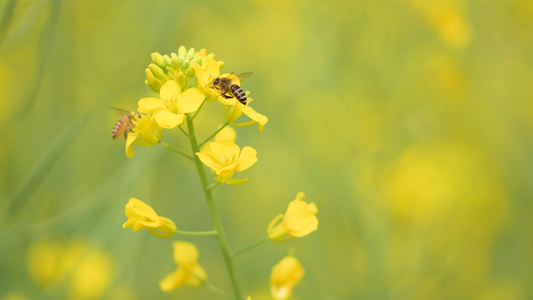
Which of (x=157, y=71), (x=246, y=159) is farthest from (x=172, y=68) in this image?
(x=246, y=159)

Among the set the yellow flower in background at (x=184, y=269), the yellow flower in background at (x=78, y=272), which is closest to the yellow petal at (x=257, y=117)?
the yellow flower in background at (x=184, y=269)

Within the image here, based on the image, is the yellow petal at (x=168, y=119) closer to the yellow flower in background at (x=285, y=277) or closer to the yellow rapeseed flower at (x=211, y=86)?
the yellow rapeseed flower at (x=211, y=86)

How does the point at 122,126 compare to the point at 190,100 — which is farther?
the point at 122,126

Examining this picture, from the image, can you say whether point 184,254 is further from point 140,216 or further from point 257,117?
point 257,117

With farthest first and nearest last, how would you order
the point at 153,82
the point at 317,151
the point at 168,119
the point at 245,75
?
1. the point at 317,151
2. the point at 245,75
3. the point at 153,82
4. the point at 168,119

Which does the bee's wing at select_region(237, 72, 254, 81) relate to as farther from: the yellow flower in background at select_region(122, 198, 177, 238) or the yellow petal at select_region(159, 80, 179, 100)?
the yellow flower in background at select_region(122, 198, 177, 238)

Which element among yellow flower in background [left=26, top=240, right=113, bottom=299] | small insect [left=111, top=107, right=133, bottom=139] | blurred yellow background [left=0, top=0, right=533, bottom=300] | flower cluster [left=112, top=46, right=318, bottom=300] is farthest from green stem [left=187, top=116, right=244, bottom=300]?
yellow flower in background [left=26, top=240, right=113, bottom=299]
